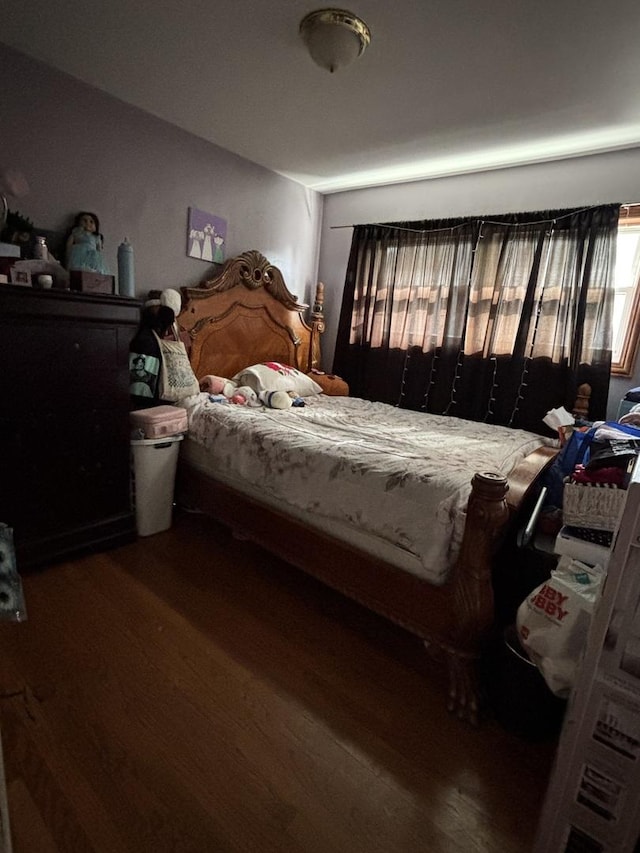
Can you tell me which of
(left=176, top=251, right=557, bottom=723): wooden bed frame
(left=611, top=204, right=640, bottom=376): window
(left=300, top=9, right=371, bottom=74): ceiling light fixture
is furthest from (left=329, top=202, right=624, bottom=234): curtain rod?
(left=300, top=9, right=371, bottom=74): ceiling light fixture

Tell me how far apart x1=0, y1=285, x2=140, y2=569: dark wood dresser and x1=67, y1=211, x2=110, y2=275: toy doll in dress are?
349 mm

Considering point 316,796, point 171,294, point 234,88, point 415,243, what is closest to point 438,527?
point 316,796

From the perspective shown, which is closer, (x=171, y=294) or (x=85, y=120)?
(x=85, y=120)

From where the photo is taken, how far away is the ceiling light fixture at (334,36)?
162 cm

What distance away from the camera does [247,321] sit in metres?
3.29

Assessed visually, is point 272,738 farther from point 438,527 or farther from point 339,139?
point 339,139

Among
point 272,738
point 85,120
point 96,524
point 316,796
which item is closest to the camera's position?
point 316,796

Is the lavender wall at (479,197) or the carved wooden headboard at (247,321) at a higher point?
the lavender wall at (479,197)

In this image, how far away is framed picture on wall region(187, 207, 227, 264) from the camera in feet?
9.48

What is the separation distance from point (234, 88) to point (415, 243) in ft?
5.36

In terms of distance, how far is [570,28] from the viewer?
5.31ft

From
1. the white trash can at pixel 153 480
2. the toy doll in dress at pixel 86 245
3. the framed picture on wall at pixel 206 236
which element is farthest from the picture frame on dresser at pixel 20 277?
the framed picture on wall at pixel 206 236

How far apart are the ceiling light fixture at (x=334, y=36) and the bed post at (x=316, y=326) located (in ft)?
6.67

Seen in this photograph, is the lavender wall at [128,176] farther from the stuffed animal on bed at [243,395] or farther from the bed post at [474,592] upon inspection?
the bed post at [474,592]
